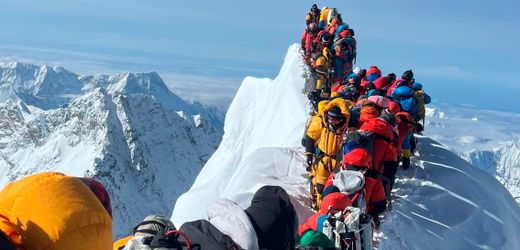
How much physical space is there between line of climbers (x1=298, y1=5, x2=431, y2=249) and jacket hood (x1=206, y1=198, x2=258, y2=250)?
2.84 ft

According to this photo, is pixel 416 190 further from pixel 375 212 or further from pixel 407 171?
pixel 375 212

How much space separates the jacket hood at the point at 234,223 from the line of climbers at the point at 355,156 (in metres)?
0.87

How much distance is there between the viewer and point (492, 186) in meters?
11.2

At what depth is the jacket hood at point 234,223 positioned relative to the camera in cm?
378

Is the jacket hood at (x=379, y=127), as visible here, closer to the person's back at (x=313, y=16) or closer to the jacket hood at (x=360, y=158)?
the jacket hood at (x=360, y=158)

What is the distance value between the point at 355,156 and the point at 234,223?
369 centimetres

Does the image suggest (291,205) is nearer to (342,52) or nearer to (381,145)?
(381,145)

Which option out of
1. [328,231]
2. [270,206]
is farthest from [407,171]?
[270,206]

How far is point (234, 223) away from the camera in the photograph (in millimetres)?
3879

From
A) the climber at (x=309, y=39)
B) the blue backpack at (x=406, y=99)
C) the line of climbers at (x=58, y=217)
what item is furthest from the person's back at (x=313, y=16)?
the line of climbers at (x=58, y=217)

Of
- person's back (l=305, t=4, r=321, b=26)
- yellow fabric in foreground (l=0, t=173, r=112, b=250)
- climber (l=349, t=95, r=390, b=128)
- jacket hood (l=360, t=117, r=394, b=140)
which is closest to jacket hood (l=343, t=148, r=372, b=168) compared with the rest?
jacket hood (l=360, t=117, r=394, b=140)

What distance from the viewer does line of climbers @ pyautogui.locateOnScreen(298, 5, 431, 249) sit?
5.91m

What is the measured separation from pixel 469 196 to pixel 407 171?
4.29ft

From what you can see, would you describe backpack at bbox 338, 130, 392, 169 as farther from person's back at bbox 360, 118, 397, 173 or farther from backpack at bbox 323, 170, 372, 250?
backpack at bbox 323, 170, 372, 250
